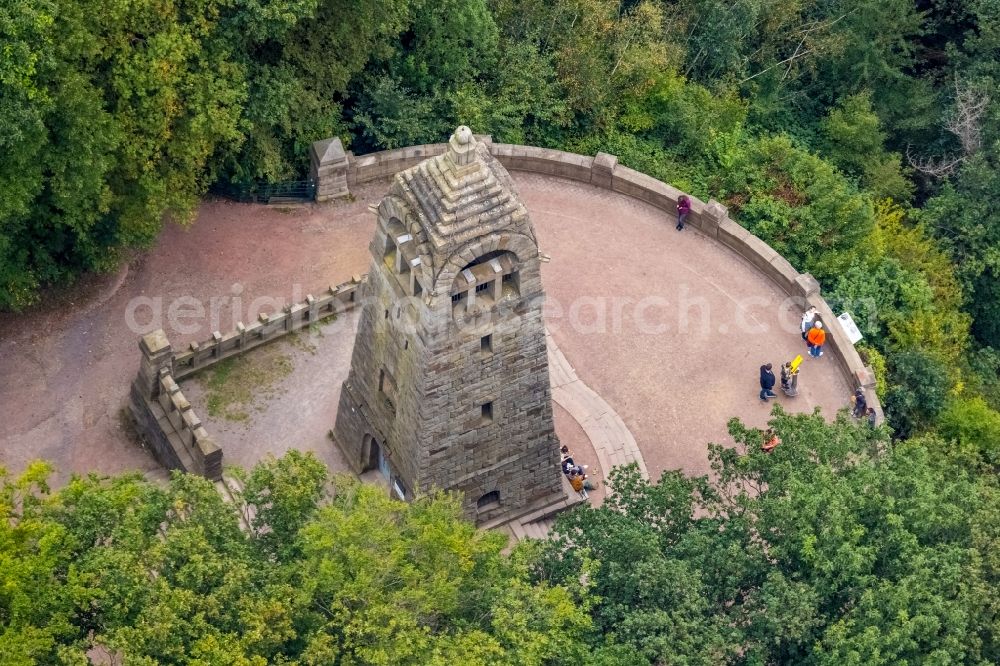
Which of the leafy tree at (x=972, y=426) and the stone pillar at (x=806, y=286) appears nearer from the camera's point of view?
the leafy tree at (x=972, y=426)

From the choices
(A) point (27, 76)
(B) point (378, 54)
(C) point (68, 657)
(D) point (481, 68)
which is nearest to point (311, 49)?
(B) point (378, 54)

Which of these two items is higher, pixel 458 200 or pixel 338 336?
pixel 338 336

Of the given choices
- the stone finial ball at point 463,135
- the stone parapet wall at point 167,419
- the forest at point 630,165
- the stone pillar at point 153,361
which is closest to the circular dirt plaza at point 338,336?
the stone parapet wall at point 167,419

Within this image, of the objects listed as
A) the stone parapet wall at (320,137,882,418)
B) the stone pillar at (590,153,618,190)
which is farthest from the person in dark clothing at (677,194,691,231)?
the stone pillar at (590,153,618,190)

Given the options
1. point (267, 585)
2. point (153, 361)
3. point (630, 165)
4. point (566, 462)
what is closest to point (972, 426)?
point (566, 462)

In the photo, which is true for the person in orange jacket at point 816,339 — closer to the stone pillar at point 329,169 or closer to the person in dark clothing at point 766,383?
the person in dark clothing at point 766,383

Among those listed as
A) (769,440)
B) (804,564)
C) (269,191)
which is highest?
(269,191)

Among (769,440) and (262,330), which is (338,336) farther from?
(769,440)
